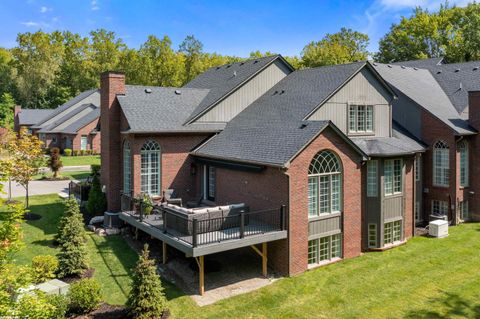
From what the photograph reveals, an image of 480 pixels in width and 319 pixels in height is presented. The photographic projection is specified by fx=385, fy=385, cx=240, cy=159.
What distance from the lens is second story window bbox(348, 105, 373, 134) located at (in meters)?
19.7

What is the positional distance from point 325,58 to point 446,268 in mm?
41150

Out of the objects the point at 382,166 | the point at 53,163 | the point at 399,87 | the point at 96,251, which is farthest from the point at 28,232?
the point at 399,87

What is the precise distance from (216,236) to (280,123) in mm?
6861

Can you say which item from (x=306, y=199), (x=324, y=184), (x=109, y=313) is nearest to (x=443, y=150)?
(x=324, y=184)

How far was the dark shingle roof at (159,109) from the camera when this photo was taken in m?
19.4

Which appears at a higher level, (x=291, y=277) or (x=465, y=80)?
(x=465, y=80)

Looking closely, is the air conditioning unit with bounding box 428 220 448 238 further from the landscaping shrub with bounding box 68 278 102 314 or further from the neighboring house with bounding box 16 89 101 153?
the neighboring house with bounding box 16 89 101 153

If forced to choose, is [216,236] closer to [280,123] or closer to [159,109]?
[280,123]

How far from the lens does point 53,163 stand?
32875 millimetres

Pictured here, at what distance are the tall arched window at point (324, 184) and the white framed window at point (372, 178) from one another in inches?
92.9

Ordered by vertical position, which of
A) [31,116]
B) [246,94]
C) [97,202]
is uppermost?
[31,116]

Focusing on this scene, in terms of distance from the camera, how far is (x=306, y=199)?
51.1ft

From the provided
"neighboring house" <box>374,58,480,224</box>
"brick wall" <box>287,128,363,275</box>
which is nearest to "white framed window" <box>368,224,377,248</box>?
"brick wall" <box>287,128,363,275</box>

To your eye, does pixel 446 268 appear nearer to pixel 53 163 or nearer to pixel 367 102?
pixel 367 102
